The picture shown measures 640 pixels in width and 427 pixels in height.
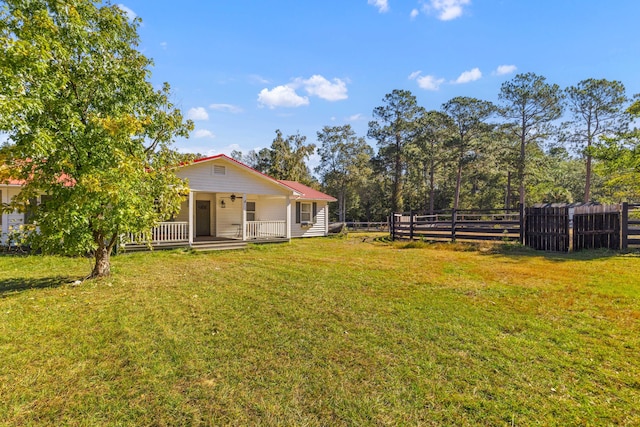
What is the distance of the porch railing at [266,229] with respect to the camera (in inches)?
588

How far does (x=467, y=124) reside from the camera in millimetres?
34469

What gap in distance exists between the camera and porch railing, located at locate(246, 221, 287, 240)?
14.9 m

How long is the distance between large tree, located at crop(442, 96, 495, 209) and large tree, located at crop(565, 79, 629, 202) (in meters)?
7.38

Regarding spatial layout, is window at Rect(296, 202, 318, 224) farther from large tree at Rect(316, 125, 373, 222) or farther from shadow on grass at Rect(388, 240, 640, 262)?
large tree at Rect(316, 125, 373, 222)

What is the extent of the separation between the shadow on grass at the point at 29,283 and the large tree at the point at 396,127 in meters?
32.3

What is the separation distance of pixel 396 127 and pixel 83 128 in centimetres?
3293

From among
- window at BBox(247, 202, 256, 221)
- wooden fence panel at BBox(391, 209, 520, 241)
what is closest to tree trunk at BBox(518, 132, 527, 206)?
wooden fence panel at BBox(391, 209, 520, 241)

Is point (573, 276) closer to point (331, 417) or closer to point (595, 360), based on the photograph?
point (595, 360)

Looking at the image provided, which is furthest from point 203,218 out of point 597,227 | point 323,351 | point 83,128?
point 597,227

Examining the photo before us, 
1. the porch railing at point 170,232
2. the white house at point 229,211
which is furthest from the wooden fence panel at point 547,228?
the porch railing at point 170,232

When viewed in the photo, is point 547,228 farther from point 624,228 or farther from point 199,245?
point 199,245

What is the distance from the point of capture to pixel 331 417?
243 centimetres

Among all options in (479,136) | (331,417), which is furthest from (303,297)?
(479,136)

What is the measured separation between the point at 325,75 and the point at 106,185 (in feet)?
63.3
